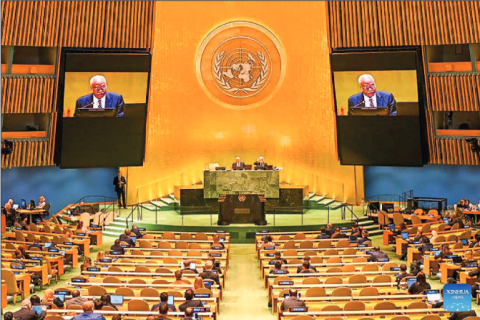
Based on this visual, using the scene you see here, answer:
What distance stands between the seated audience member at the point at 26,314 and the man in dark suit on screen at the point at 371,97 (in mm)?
14175

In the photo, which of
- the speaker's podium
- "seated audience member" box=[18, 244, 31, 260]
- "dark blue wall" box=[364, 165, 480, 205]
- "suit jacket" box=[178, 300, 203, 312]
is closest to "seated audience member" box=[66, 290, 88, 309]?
"suit jacket" box=[178, 300, 203, 312]

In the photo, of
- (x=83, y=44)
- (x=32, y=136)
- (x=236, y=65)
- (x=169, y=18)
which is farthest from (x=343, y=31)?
(x=32, y=136)

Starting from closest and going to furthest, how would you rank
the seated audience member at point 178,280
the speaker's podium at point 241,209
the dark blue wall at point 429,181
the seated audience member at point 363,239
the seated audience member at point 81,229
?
the seated audience member at point 178,280 → the seated audience member at point 363,239 → the seated audience member at point 81,229 → the speaker's podium at point 241,209 → the dark blue wall at point 429,181

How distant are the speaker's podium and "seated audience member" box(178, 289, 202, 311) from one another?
1023 centimetres

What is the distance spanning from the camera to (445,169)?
2628cm

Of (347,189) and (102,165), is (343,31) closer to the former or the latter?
(347,189)

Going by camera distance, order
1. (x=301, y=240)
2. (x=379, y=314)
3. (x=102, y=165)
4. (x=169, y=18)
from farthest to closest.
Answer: (x=169, y=18), (x=102, y=165), (x=301, y=240), (x=379, y=314)

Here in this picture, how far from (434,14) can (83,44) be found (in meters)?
11.4

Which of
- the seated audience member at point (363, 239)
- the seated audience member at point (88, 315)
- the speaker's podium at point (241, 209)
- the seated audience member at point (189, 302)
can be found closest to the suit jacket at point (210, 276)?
the seated audience member at point (189, 302)

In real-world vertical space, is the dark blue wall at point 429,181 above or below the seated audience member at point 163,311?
above

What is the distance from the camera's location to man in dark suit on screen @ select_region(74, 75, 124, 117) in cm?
2264

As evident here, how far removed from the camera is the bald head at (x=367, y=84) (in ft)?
75.3

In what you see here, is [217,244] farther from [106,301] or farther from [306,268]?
[106,301]

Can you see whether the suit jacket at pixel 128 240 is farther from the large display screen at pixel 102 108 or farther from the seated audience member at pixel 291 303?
the seated audience member at pixel 291 303
